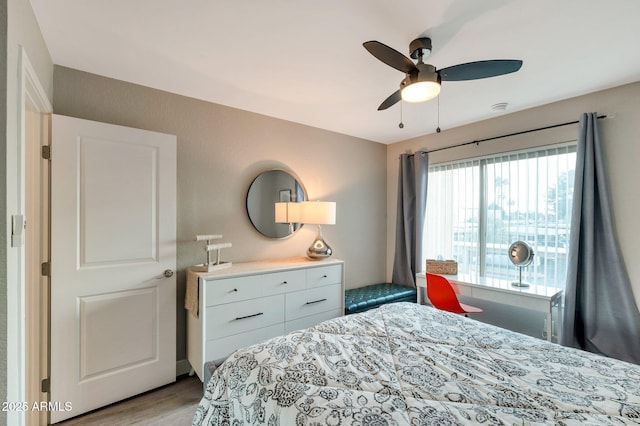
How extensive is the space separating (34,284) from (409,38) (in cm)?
282

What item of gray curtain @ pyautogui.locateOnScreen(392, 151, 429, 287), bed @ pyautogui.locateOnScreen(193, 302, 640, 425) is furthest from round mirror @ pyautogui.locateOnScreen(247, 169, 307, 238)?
bed @ pyautogui.locateOnScreen(193, 302, 640, 425)

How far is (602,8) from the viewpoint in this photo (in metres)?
1.52

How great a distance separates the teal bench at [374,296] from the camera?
125 inches

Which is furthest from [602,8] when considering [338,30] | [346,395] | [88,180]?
[88,180]

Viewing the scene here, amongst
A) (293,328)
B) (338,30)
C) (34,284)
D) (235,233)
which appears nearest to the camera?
(338,30)

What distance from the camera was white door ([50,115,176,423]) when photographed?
1.92 metres

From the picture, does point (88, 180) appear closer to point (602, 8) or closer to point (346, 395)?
point (346, 395)

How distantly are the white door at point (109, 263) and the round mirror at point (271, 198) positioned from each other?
2.67 ft

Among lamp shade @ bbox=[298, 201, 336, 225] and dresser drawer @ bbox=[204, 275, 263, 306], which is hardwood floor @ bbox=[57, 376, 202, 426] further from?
lamp shade @ bbox=[298, 201, 336, 225]

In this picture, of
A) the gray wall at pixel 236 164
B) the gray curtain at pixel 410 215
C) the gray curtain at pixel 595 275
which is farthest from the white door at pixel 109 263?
the gray curtain at pixel 595 275

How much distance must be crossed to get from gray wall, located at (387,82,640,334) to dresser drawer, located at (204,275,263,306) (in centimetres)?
258

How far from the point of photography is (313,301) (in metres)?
2.84

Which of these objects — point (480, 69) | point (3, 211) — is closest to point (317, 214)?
point (480, 69)

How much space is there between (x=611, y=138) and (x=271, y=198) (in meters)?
3.16
